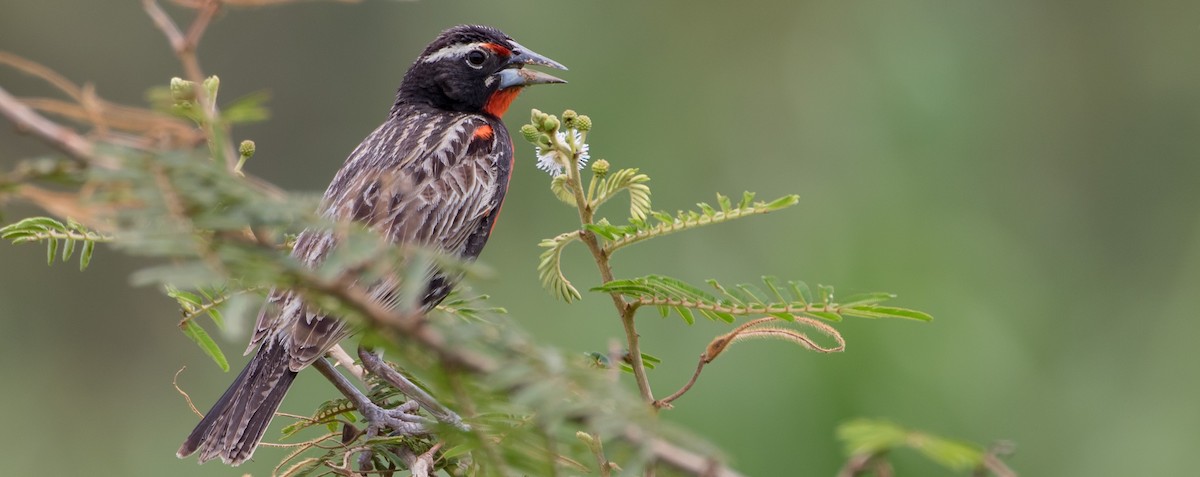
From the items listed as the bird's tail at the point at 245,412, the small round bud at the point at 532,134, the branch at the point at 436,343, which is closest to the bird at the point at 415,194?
the bird's tail at the point at 245,412

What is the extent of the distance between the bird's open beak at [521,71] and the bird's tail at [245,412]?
1.58m

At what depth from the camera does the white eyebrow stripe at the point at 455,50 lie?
4859mm

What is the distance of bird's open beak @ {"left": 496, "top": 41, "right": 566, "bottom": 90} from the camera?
15.6 feet

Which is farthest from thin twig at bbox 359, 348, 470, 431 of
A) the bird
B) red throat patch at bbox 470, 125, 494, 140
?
red throat patch at bbox 470, 125, 494, 140

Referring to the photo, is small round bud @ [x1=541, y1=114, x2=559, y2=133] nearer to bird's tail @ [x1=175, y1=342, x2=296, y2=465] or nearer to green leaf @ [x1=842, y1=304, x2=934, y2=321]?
green leaf @ [x1=842, y1=304, x2=934, y2=321]

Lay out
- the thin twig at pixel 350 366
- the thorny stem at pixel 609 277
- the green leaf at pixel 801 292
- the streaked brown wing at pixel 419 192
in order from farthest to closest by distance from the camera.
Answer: the streaked brown wing at pixel 419 192 → the thin twig at pixel 350 366 → the thorny stem at pixel 609 277 → the green leaf at pixel 801 292

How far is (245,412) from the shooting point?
3.37 metres

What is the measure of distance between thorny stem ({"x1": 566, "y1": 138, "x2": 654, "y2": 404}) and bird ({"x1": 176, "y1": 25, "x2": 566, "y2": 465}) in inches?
22.3

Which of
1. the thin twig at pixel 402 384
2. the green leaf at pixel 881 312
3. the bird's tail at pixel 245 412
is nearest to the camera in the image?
the green leaf at pixel 881 312

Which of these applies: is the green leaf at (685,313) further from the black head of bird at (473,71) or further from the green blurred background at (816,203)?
the black head of bird at (473,71)

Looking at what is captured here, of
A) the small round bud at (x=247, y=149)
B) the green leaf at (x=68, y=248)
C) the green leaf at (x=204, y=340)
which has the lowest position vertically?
the green leaf at (x=204, y=340)

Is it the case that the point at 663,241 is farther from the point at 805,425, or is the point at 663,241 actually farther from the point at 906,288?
the point at 805,425

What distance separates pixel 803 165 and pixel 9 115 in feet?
26.6

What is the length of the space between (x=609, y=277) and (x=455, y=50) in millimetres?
2667
